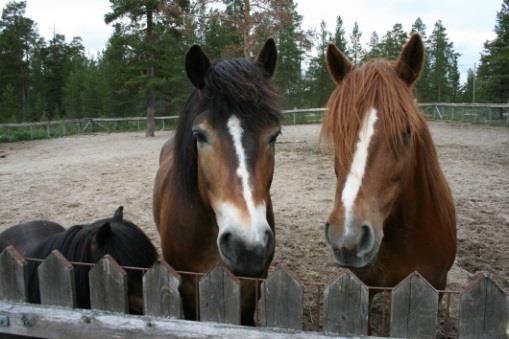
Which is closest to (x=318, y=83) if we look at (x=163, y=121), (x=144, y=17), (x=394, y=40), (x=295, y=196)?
(x=394, y=40)

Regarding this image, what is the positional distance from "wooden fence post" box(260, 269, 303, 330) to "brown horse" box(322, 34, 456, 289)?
0.33m

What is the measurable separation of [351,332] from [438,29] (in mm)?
48128

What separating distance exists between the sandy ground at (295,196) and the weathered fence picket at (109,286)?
153 centimetres

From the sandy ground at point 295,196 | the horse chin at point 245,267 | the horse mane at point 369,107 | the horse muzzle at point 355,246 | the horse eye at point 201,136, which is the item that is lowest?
the sandy ground at point 295,196

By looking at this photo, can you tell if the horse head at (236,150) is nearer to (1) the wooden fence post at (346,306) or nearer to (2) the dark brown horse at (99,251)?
(1) the wooden fence post at (346,306)

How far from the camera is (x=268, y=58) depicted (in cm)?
249

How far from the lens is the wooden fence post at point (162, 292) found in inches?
64.6

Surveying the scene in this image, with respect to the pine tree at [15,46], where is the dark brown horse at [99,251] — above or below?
below

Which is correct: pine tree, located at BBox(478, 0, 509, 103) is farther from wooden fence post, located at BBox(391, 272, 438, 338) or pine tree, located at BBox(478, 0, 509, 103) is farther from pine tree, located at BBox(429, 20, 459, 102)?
wooden fence post, located at BBox(391, 272, 438, 338)

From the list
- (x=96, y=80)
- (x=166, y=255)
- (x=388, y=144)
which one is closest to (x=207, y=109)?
(x=388, y=144)

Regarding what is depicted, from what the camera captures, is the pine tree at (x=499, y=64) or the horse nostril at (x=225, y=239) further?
the pine tree at (x=499, y=64)

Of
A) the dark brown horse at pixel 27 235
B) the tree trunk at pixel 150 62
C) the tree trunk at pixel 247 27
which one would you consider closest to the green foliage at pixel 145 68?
the tree trunk at pixel 150 62

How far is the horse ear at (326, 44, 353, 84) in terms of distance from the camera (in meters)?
2.42

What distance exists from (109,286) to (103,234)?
0.56 metres
